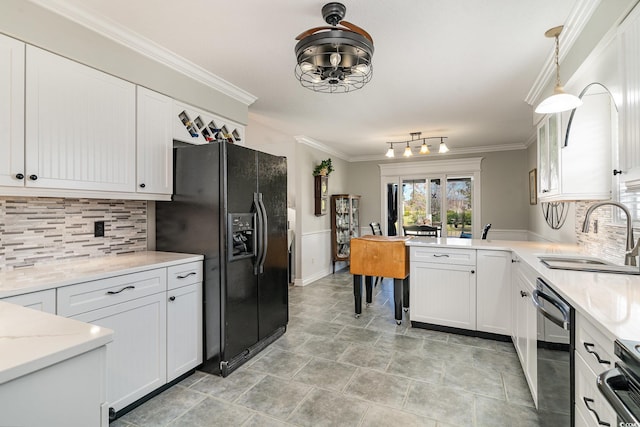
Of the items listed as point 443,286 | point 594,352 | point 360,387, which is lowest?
point 360,387

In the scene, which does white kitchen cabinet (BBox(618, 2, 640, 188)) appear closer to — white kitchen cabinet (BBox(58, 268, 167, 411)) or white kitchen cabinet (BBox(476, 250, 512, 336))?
white kitchen cabinet (BBox(476, 250, 512, 336))

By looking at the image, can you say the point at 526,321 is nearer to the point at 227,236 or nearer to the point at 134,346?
the point at 227,236

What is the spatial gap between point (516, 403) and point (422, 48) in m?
2.60

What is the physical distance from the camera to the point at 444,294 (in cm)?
321

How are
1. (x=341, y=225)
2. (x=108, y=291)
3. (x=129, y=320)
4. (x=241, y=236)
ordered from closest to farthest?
(x=108, y=291)
(x=129, y=320)
(x=241, y=236)
(x=341, y=225)

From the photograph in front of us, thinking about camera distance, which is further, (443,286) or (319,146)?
(319,146)

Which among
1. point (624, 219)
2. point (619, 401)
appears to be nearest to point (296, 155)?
point (624, 219)

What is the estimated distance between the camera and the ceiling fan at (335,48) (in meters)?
1.72

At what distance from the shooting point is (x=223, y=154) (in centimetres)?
241

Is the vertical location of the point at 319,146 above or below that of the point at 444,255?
above

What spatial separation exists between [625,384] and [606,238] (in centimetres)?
208

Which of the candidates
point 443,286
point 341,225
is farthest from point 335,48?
point 341,225

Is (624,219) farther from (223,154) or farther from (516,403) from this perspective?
(223,154)

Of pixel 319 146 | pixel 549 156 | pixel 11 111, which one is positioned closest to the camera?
pixel 11 111
